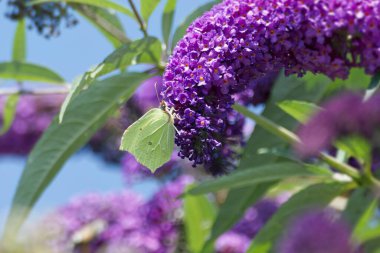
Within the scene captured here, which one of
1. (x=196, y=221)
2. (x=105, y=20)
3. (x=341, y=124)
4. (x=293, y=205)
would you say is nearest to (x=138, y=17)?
(x=105, y=20)

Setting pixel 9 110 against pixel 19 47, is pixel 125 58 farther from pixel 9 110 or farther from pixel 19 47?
pixel 9 110

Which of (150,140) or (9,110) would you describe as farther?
(9,110)

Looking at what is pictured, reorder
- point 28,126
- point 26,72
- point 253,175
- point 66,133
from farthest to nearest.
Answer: point 28,126 < point 26,72 < point 66,133 < point 253,175

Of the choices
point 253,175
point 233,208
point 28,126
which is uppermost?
point 253,175

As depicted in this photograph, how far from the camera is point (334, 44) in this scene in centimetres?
155

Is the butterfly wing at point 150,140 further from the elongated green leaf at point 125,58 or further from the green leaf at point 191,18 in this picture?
the green leaf at point 191,18

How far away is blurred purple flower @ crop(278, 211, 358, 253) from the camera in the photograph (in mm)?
791

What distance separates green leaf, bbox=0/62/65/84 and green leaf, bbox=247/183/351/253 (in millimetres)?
976

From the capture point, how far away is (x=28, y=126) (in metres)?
4.84

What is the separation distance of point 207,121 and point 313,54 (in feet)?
0.85

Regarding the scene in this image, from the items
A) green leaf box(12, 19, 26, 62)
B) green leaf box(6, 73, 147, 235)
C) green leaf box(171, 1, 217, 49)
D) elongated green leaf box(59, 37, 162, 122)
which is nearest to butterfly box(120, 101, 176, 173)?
elongated green leaf box(59, 37, 162, 122)

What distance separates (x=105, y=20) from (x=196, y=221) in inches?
34.9

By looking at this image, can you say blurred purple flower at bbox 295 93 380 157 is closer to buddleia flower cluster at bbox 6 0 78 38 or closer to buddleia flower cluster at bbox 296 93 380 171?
buddleia flower cluster at bbox 296 93 380 171

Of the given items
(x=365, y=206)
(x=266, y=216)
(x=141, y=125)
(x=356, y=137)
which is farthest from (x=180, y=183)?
(x=356, y=137)
